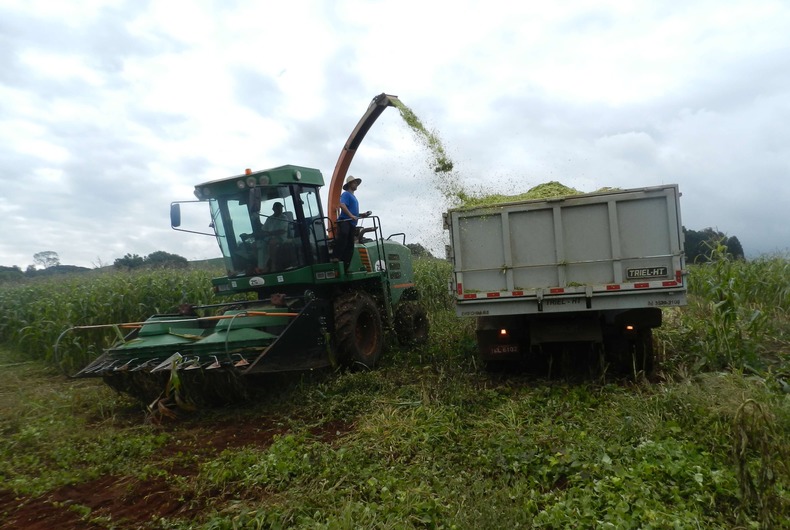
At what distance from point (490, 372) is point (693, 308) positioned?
4040mm

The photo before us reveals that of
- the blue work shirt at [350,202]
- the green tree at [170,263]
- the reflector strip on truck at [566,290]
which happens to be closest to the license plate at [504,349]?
the reflector strip on truck at [566,290]

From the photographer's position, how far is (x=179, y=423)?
5625 mm

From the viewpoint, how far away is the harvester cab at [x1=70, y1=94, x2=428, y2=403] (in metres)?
5.83

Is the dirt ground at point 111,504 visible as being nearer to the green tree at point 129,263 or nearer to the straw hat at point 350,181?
the straw hat at point 350,181

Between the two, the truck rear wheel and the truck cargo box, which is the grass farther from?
the truck rear wheel

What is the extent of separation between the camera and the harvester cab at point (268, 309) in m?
5.83

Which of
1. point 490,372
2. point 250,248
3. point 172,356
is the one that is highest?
point 250,248

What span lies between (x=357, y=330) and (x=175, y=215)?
2737 mm

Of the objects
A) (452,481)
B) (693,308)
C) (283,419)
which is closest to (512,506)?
(452,481)

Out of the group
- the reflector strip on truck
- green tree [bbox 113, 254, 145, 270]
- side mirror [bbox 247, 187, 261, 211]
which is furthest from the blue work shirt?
green tree [bbox 113, 254, 145, 270]

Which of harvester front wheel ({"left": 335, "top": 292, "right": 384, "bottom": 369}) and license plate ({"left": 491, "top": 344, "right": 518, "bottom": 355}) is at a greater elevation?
harvester front wheel ({"left": 335, "top": 292, "right": 384, "bottom": 369})

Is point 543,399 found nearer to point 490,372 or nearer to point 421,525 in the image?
point 490,372

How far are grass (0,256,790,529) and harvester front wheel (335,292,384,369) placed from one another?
0.43m

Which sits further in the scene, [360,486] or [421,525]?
[360,486]
